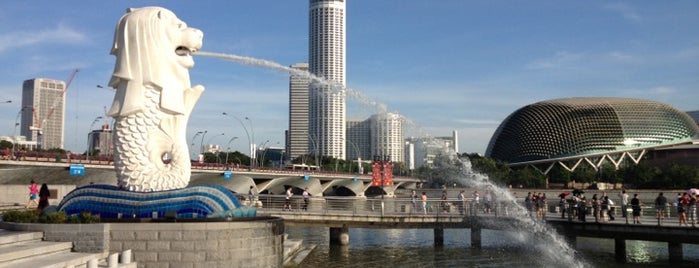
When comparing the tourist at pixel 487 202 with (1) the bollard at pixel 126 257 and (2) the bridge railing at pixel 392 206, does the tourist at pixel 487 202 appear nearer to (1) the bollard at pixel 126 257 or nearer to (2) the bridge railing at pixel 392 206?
(2) the bridge railing at pixel 392 206

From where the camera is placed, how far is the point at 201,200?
16.6 meters

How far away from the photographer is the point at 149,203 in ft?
54.0

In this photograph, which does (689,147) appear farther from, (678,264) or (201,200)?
(201,200)

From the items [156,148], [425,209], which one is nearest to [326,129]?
[425,209]

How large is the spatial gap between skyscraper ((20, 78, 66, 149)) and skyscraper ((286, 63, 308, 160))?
157ft

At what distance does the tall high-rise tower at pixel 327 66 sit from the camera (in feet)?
427

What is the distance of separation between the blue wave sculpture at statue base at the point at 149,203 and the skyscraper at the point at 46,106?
120757mm

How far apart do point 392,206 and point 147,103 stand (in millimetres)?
16913

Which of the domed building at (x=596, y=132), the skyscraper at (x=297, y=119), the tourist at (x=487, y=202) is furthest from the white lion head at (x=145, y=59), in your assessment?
the domed building at (x=596, y=132)

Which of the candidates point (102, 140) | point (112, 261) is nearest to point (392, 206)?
point (112, 261)

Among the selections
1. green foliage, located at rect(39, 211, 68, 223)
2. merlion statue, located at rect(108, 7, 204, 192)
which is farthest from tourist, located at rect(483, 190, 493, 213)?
green foliage, located at rect(39, 211, 68, 223)

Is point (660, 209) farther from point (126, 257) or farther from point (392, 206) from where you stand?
point (126, 257)

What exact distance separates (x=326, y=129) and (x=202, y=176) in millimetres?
78438

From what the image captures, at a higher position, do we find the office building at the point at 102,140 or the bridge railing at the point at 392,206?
the office building at the point at 102,140
